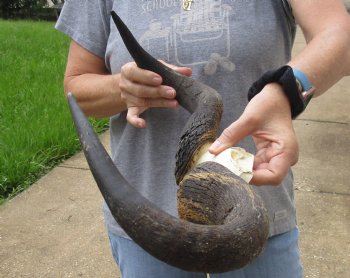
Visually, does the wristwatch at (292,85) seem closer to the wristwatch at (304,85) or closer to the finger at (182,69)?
the wristwatch at (304,85)

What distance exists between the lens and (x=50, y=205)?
4801 millimetres

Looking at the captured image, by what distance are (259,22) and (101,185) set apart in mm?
955

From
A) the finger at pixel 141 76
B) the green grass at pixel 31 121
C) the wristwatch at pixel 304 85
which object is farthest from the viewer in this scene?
the green grass at pixel 31 121

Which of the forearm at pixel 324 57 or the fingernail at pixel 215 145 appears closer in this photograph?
the fingernail at pixel 215 145

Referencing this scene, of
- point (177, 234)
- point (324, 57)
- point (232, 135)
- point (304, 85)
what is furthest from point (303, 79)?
point (177, 234)

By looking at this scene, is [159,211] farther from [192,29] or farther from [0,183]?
[0,183]

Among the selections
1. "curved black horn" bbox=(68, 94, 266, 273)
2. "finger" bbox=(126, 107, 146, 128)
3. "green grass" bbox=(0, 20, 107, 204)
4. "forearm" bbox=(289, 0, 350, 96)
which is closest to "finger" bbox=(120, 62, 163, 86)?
"finger" bbox=(126, 107, 146, 128)

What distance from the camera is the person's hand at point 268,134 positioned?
5.03 feet

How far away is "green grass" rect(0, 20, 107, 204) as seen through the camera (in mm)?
5236

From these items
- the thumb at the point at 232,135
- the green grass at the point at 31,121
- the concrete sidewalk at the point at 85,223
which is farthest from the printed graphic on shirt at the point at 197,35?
the green grass at the point at 31,121

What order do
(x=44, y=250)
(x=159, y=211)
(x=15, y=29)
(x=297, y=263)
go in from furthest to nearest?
(x=15, y=29) < (x=44, y=250) < (x=297, y=263) < (x=159, y=211)

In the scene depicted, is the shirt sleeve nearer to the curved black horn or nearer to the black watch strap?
the black watch strap

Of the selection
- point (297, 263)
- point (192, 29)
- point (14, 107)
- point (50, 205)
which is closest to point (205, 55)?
point (192, 29)

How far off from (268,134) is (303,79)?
21 centimetres
